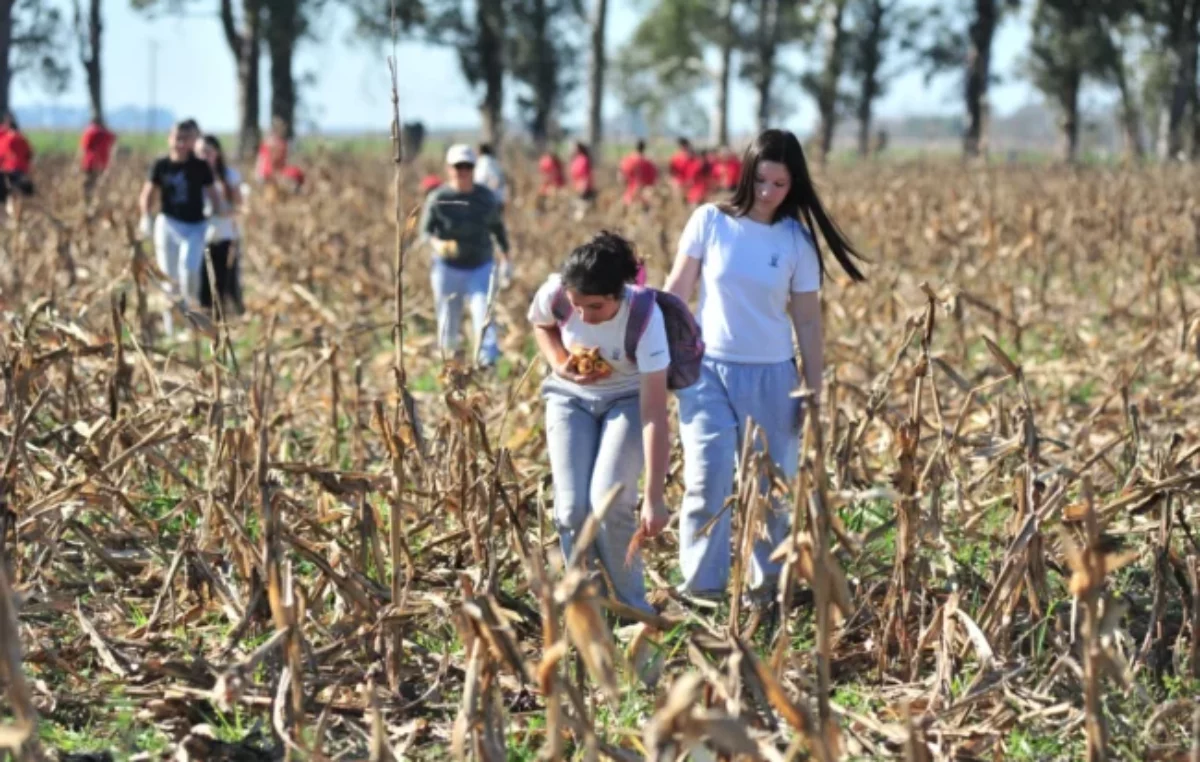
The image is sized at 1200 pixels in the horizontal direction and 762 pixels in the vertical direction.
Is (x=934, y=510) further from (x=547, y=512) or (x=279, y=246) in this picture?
(x=279, y=246)

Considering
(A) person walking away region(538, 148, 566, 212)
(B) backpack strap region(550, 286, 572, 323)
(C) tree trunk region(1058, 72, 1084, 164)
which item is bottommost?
(A) person walking away region(538, 148, 566, 212)

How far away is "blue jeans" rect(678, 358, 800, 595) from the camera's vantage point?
5113 millimetres

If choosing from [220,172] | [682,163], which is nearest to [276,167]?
[682,163]

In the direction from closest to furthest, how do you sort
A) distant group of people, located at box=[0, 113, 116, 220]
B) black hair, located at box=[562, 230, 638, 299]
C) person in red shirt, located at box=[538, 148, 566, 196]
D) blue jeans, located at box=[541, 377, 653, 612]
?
black hair, located at box=[562, 230, 638, 299] → blue jeans, located at box=[541, 377, 653, 612] → distant group of people, located at box=[0, 113, 116, 220] → person in red shirt, located at box=[538, 148, 566, 196]

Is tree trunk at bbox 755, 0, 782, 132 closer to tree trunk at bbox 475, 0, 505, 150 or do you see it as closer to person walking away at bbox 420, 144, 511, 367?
tree trunk at bbox 475, 0, 505, 150

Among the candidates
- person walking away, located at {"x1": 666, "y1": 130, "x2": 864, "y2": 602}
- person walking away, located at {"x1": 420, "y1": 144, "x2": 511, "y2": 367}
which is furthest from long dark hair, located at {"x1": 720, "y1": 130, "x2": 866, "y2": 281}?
person walking away, located at {"x1": 420, "y1": 144, "x2": 511, "y2": 367}

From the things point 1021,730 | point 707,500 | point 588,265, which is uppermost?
point 588,265

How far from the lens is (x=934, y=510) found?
484cm

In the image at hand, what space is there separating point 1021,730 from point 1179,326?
6.21 m

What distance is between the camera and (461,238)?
940 cm

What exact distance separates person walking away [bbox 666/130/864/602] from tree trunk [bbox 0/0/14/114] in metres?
23.1

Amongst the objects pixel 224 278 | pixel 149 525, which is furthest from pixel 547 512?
pixel 224 278

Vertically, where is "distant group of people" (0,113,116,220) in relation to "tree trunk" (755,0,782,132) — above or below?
below

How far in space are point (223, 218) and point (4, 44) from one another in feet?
56.3
